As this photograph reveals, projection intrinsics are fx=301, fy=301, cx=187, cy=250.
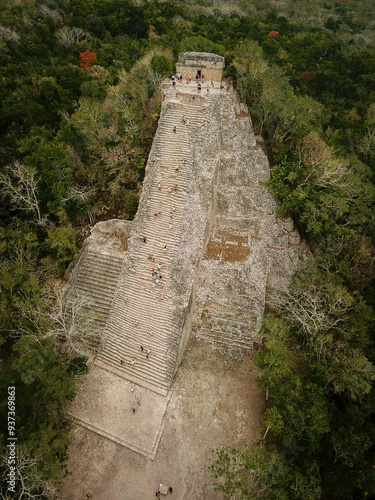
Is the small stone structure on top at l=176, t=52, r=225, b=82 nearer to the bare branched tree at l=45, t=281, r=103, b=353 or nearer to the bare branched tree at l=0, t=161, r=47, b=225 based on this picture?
the bare branched tree at l=0, t=161, r=47, b=225


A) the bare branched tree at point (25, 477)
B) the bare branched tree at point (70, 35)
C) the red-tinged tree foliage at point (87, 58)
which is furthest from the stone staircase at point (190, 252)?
the bare branched tree at point (70, 35)

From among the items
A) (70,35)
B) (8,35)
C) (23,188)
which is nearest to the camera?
(23,188)

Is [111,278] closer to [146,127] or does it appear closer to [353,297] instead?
[146,127]

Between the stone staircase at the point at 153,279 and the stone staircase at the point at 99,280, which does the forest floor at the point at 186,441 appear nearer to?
the stone staircase at the point at 153,279

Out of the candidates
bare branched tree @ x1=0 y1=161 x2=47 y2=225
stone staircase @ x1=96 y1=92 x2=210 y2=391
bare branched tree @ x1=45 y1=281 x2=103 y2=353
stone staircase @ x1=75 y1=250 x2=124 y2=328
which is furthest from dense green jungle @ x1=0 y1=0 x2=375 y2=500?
stone staircase @ x1=96 y1=92 x2=210 y2=391

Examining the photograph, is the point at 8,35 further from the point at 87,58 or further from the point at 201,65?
the point at 201,65

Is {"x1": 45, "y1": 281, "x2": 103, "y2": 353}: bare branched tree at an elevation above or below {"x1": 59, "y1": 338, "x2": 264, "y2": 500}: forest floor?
above

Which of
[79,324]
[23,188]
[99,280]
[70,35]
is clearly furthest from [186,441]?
[70,35]

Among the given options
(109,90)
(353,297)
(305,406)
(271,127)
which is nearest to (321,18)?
(271,127)
